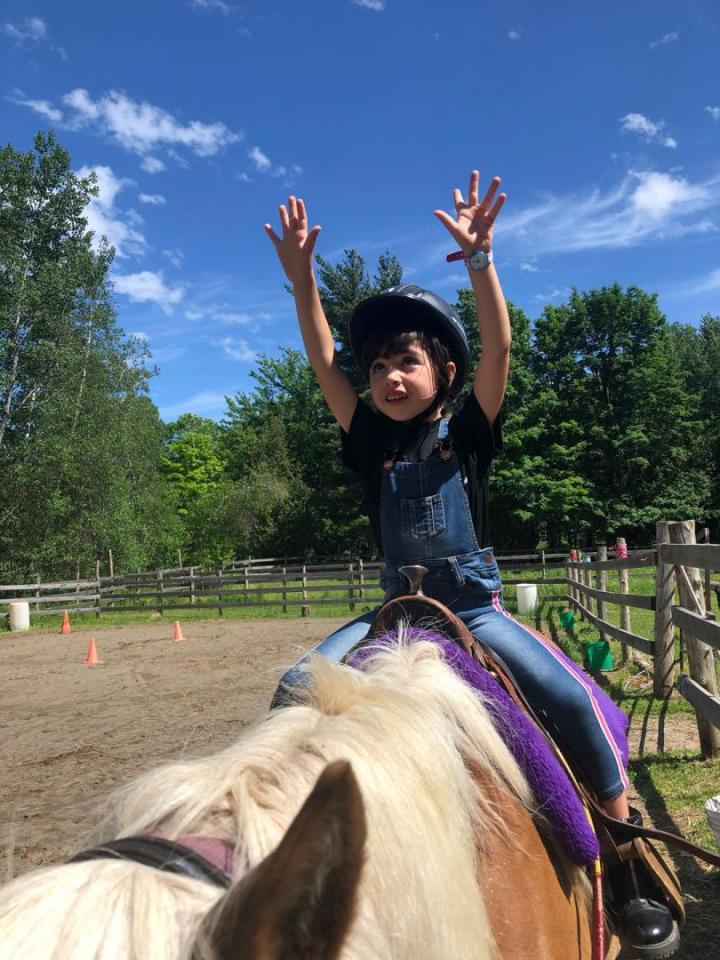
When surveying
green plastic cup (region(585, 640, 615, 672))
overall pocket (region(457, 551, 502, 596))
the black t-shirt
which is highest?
the black t-shirt

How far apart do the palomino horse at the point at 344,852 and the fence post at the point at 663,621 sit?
509cm

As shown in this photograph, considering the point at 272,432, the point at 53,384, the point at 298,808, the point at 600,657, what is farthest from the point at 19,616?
the point at 272,432

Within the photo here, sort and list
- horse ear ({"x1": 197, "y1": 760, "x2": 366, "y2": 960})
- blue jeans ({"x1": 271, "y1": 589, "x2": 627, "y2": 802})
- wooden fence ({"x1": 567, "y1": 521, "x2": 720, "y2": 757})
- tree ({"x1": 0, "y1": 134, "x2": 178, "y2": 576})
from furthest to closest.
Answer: tree ({"x1": 0, "y1": 134, "x2": 178, "y2": 576}), wooden fence ({"x1": 567, "y1": 521, "x2": 720, "y2": 757}), blue jeans ({"x1": 271, "y1": 589, "x2": 627, "y2": 802}), horse ear ({"x1": 197, "y1": 760, "x2": 366, "y2": 960})

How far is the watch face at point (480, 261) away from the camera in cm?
187

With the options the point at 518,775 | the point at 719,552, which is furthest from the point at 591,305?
the point at 518,775

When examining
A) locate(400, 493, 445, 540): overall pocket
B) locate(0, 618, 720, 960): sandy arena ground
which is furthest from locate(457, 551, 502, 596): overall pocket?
locate(0, 618, 720, 960): sandy arena ground

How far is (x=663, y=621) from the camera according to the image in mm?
6227

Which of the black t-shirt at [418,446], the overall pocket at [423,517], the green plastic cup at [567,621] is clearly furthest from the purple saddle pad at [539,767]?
the green plastic cup at [567,621]

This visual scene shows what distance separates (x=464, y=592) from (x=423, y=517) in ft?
0.77

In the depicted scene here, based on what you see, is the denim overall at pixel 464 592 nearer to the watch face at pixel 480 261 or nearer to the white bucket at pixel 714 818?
the watch face at pixel 480 261

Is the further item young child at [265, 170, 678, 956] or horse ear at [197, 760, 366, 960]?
young child at [265, 170, 678, 956]

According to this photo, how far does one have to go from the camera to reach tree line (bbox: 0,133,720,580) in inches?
930

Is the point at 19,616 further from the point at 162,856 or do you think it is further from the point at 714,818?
the point at 162,856

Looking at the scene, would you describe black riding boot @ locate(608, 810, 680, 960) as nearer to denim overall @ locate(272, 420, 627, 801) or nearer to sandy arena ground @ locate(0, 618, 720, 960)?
denim overall @ locate(272, 420, 627, 801)
